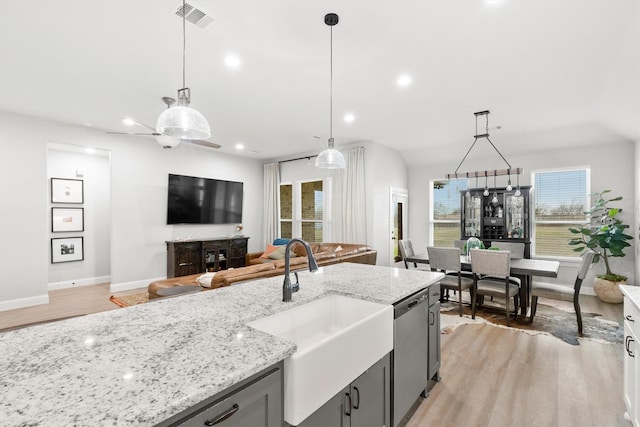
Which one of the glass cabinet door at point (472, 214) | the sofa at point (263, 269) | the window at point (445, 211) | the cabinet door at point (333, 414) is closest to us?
the cabinet door at point (333, 414)

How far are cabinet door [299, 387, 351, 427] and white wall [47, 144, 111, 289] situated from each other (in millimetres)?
6536

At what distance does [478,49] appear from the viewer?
2.76 metres

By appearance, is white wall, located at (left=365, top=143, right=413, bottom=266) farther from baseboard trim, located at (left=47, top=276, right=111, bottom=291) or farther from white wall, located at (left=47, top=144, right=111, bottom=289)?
baseboard trim, located at (left=47, top=276, right=111, bottom=291)

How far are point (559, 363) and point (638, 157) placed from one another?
12.7 ft

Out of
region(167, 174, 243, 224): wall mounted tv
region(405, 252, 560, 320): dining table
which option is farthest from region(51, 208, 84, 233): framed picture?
region(405, 252, 560, 320): dining table

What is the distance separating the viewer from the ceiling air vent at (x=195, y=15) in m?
2.22

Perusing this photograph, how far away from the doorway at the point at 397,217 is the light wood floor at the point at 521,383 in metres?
2.96

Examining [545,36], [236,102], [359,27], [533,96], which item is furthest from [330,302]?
[533,96]

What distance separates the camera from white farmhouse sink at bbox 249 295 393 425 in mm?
1151

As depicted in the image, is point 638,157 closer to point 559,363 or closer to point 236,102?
point 559,363

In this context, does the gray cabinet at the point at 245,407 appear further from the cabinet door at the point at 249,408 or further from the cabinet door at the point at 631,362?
the cabinet door at the point at 631,362

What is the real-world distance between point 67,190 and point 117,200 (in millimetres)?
1313

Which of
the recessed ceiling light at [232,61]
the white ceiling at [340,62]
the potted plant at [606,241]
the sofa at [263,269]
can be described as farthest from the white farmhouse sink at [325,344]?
the potted plant at [606,241]

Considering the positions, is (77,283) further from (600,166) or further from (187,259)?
(600,166)
